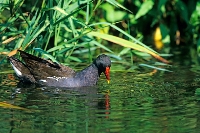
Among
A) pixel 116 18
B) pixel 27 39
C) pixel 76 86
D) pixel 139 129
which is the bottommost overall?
pixel 139 129

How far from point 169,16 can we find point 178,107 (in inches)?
285

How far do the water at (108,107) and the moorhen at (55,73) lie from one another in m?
0.19

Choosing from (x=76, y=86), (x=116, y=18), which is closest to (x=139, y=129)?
(x=76, y=86)

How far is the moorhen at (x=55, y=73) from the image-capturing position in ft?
31.2

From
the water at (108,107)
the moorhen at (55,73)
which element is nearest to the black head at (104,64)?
the moorhen at (55,73)

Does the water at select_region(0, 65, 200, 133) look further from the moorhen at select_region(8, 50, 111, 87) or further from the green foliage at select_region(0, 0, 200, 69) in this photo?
the green foliage at select_region(0, 0, 200, 69)

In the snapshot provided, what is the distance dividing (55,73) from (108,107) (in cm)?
189

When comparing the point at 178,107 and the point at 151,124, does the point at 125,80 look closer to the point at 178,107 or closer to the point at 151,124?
the point at 178,107

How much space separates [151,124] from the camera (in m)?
7.00

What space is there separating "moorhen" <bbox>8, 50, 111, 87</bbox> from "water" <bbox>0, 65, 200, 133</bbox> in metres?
0.19

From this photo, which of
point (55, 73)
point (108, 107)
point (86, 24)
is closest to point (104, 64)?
point (55, 73)

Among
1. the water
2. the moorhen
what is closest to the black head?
the moorhen

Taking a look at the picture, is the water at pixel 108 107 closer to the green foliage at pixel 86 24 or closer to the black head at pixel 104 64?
the black head at pixel 104 64

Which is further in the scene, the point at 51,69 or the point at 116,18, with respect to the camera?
Result: the point at 116,18
